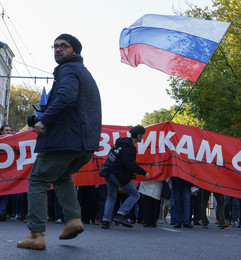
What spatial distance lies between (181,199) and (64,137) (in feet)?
17.4

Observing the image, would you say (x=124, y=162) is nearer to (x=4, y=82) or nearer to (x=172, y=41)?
(x=172, y=41)

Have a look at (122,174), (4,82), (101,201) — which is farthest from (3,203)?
(4,82)

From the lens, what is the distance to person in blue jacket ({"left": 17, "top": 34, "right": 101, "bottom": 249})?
4633 mm

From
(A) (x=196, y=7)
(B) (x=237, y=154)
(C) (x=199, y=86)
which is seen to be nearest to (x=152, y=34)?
(B) (x=237, y=154)

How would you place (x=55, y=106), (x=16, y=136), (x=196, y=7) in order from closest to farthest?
1. (x=55, y=106)
2. (x=16, y=136)
3. (x=196, y=7)

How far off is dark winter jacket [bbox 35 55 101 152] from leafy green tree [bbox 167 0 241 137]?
594 inches

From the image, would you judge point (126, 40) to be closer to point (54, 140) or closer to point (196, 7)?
point (54, 140)

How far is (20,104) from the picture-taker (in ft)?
199

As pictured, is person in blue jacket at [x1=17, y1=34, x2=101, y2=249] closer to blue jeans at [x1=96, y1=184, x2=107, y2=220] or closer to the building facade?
blue jeans at [x1=96, y1=184, x2=107, y2=220]

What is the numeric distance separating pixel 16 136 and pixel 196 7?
1520 centimetres

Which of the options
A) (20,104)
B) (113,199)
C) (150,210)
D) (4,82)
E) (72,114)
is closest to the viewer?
(72,114)

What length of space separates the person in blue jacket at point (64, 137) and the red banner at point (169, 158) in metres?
4.81

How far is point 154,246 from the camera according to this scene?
5.36m

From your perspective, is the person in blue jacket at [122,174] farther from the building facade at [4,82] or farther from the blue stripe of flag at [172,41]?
the building facade at [4,82]
